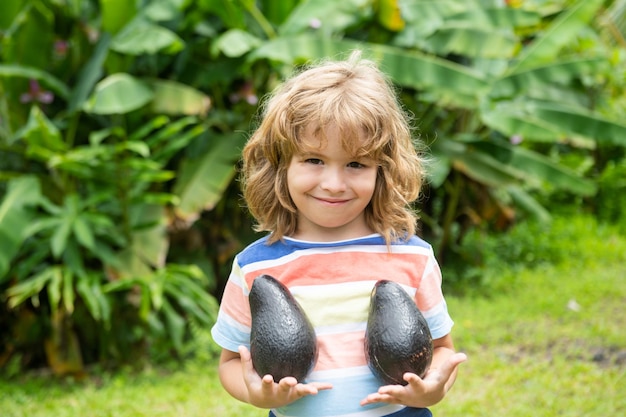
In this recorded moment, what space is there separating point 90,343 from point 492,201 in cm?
433

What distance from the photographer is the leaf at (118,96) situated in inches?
213

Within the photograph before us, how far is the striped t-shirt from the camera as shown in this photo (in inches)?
74.8

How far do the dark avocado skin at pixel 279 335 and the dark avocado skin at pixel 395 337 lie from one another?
5.8 inches

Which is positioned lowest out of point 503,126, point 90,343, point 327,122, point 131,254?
point 90,343

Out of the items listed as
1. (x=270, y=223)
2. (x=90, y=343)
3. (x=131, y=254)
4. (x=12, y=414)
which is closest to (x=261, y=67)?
(x=131, y=254)

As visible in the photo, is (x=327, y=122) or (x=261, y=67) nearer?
(x=327, y=122)

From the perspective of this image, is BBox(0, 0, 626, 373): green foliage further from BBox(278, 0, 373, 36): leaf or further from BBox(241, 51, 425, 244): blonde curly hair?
BBox(241, 51, 425, 244): blonde curly hair

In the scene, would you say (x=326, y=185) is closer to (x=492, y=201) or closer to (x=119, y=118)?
(x=119, y=118)

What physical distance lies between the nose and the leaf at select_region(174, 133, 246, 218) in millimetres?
4004

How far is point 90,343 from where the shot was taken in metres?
5.86

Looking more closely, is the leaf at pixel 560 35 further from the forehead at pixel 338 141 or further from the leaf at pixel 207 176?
the forehead at pixel 338 141

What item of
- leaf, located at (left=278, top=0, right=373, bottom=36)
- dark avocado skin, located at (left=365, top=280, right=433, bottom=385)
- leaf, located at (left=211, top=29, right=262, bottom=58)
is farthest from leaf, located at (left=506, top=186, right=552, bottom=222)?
dark avocado skin, located at (left=365, top=280, right=433, bottom=385)

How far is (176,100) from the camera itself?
5.99 m

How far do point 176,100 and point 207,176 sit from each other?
0.62 m
